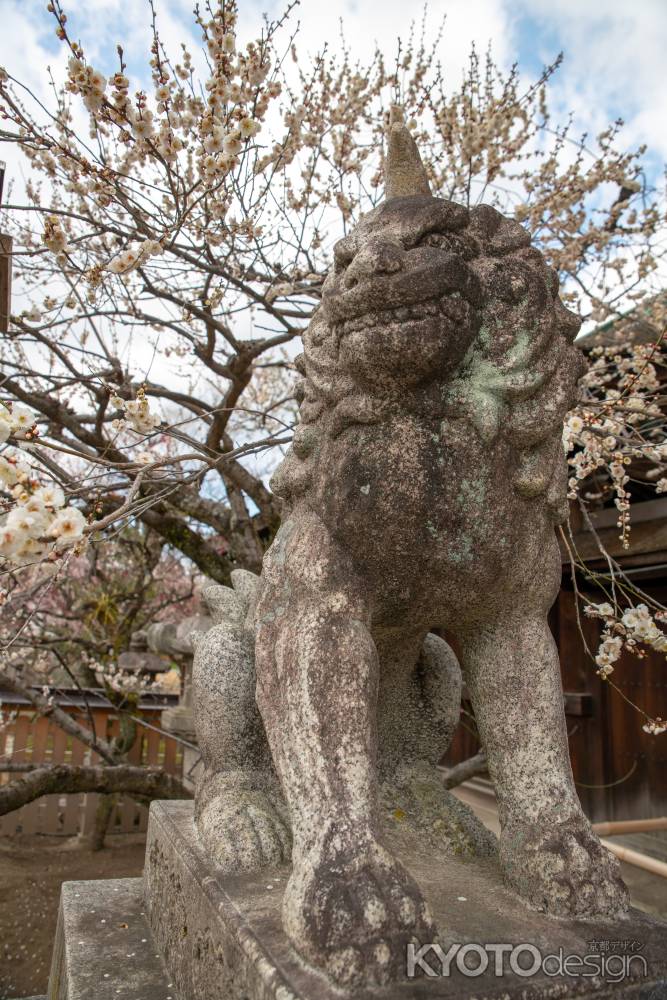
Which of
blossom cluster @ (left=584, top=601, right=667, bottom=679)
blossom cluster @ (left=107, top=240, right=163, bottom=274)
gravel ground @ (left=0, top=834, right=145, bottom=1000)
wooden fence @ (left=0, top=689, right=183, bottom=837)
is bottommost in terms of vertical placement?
gravel ground @ (left=0, top=834, right=145, bottom=1000)

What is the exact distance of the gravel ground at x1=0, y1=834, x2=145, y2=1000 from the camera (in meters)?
4.18

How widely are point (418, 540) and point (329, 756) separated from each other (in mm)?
450

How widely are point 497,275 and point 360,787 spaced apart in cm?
105

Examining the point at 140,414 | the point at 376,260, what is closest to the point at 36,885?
the point at 140,414

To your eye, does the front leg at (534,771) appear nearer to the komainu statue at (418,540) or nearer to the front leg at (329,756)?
the komainu statue at (418,540)

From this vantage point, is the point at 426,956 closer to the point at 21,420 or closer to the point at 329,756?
the point at 329,756

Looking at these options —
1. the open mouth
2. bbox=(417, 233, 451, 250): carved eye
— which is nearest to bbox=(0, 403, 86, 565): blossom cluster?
the open mouth

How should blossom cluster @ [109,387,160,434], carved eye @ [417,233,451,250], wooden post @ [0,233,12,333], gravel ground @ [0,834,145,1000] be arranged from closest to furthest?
1. carved eye @ [417,233,451,250]
2. blossom cluster @ [109,387,160,434]
3. wooden post @ [0,233,12,333]
4. gravel ground @ [0,834,145,1000]

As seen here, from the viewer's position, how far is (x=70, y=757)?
7.42 meters

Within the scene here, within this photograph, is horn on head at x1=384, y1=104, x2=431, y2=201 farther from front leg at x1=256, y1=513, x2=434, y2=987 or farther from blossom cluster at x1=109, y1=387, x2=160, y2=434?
blossom cluster at x1=109, y1=387, x2=160, y2=434

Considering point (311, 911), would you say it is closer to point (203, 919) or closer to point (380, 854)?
point (380, 854)

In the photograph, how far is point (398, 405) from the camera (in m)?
1.43

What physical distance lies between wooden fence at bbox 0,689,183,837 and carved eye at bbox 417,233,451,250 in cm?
623

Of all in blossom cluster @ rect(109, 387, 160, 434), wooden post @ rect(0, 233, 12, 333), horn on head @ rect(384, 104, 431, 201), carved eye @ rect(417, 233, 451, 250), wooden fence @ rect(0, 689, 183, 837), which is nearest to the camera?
carved eye @ rect(417, 233, 451, 250)
